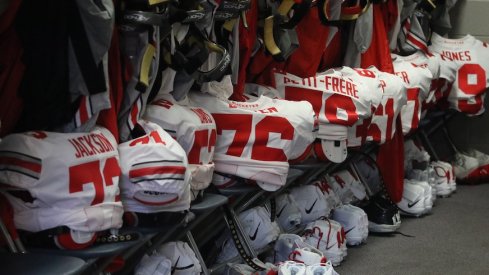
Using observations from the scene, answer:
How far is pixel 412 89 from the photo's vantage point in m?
4.22

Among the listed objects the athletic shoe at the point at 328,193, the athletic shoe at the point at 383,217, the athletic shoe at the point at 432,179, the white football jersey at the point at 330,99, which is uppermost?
the white football jersey at the point at 330,99

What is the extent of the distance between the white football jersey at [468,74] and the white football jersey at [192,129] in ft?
8.61

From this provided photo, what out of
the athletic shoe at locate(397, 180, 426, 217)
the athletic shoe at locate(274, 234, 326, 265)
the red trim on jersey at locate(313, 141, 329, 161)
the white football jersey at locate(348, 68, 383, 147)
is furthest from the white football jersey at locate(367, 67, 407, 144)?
the athletic shoe at locate(274, 234, 326, 265)

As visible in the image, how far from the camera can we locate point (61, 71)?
204 centimetres

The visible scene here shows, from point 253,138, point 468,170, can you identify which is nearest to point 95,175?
point 253,138

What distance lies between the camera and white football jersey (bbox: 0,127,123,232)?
78.2 inches

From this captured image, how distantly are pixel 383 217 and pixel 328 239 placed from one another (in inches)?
24.4

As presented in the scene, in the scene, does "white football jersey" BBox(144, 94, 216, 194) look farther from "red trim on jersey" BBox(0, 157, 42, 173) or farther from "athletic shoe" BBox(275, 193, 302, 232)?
"athletic shoe" BBox(275, 193, 302, 232)

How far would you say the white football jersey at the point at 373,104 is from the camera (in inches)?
142

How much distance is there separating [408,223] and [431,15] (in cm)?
155

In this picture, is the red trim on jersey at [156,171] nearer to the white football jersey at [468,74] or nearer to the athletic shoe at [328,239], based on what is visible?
the athletic shoe at [328,239]

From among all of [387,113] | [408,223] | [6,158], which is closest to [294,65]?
[387,113]

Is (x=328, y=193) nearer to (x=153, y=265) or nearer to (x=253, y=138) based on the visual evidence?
(x=253, y=138)

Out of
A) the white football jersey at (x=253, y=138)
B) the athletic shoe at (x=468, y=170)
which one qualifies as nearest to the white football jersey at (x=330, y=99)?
the white football jersey at (x=253, y=138)
